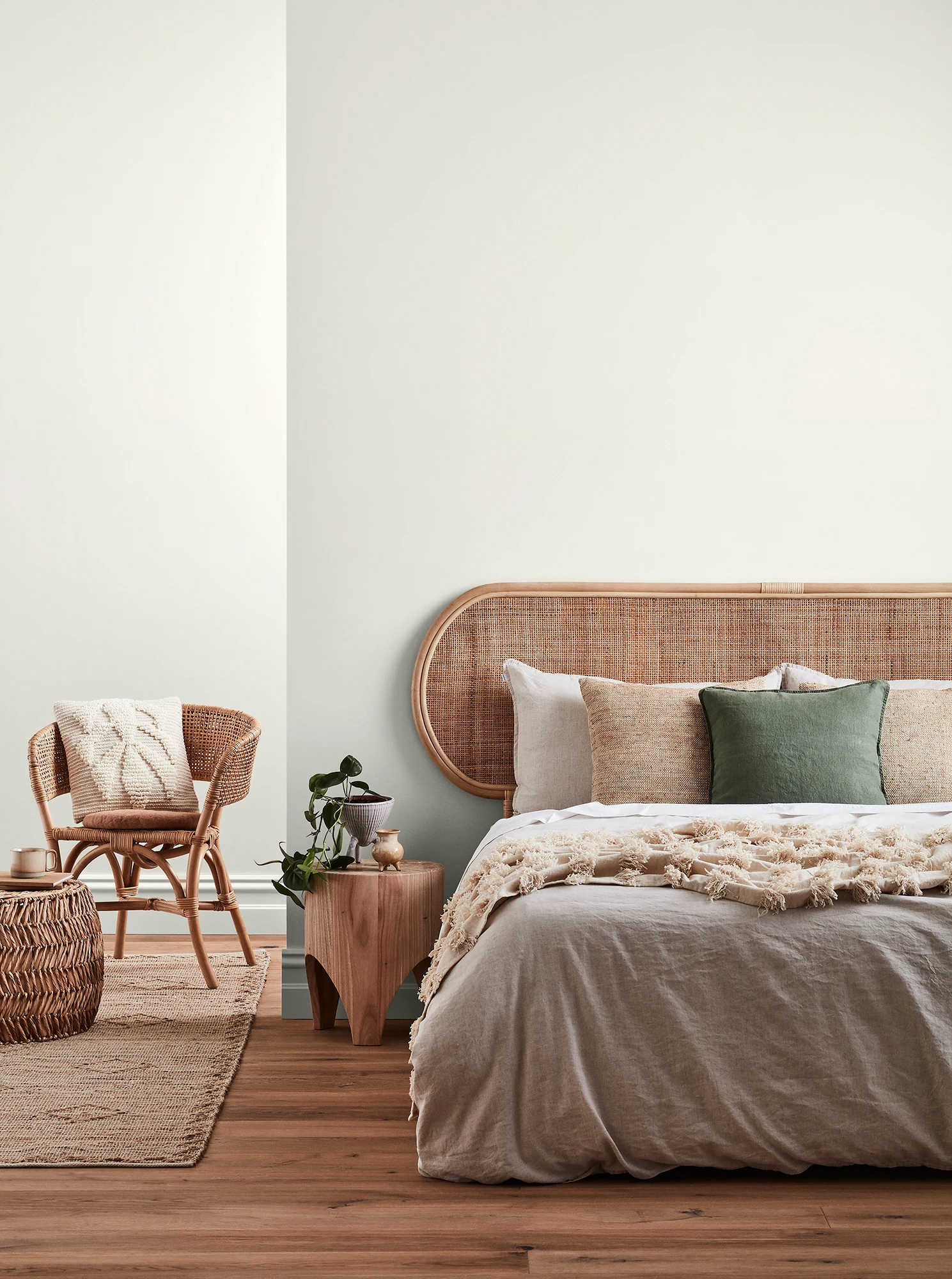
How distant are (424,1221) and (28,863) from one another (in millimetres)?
1574

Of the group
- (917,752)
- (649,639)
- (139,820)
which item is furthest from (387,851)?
(917,752)

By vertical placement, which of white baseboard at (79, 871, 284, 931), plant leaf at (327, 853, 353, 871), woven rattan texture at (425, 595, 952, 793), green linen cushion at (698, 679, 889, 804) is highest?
woven rattan texture at (425, 595, 952, 793)

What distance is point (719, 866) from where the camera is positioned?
2.02 m

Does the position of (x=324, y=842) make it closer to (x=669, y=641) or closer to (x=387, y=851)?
(x=387, y=851)

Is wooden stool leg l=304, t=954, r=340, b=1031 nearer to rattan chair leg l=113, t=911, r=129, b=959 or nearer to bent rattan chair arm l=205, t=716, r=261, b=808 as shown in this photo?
bent rattan chair arm l=205, t=716, r=261, b=808

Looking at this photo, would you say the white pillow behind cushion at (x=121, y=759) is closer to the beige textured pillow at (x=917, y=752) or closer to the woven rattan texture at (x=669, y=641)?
the woven rattan texture at (x=669, y=641)

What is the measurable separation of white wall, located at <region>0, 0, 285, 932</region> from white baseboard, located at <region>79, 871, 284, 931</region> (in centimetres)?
1

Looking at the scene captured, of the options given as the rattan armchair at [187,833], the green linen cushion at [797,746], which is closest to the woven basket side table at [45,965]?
the rattan armchair at [187,833]

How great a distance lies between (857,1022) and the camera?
6.08 ft

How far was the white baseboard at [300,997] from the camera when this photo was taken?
313 centimetres

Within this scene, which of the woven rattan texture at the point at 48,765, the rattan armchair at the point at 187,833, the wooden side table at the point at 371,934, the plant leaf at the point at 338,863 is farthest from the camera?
the woven rattan texture at the point at 48,765

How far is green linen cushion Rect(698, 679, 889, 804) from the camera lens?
2770 mm

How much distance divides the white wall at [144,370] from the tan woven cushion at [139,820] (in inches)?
37.8

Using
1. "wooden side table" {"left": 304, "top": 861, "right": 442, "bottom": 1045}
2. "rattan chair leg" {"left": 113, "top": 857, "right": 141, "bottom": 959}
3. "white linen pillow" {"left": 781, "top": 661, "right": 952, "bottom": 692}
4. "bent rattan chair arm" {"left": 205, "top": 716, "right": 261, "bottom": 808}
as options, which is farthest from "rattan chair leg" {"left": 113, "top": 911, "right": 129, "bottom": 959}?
"white linen pillow" {"left": 781, "top": 661, "right": 952, "bottom": 692}
